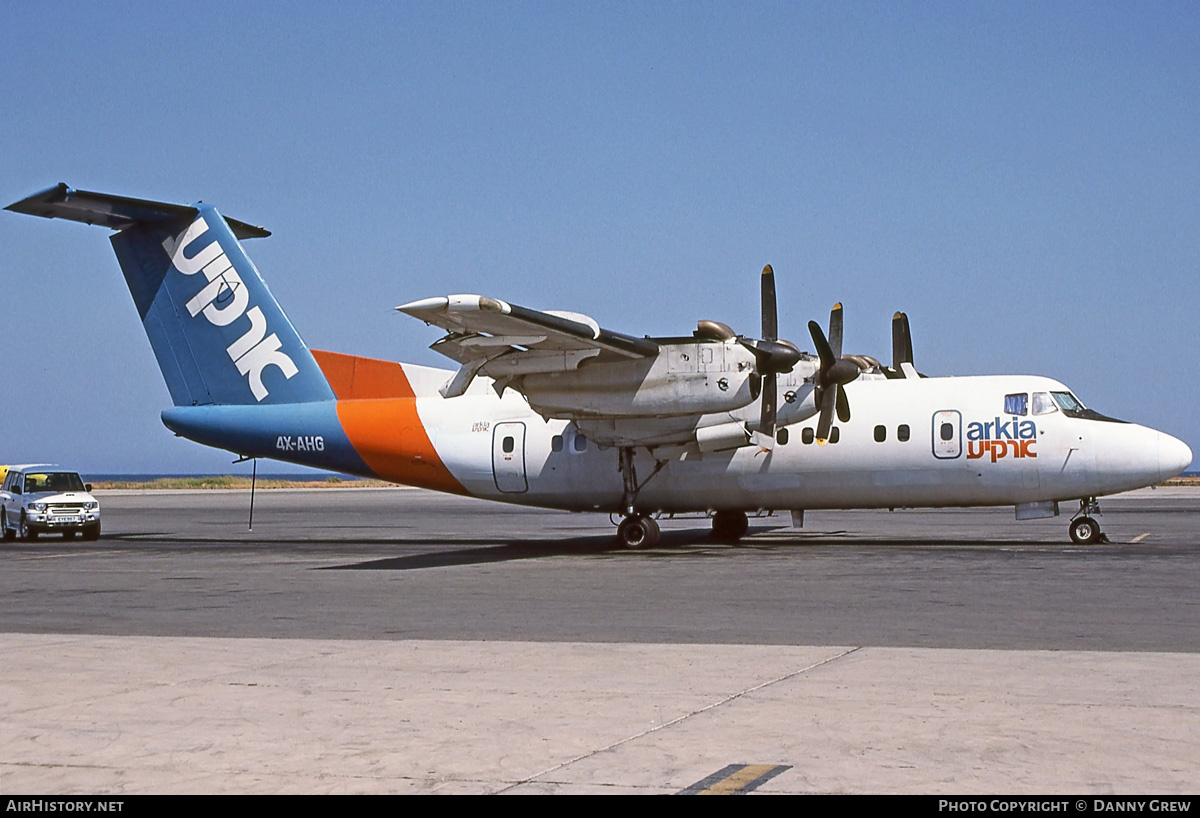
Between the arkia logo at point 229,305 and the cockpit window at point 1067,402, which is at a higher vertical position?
the arkia logo at point 229,305

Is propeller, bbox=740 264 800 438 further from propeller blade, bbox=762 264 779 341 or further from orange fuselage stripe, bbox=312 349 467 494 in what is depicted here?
orange fuselage stripe, bbox=312 349 467 494

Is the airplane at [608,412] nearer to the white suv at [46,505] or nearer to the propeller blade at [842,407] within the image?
the propeller blade at [842,407]

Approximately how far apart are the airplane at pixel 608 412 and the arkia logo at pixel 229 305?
0.03 m

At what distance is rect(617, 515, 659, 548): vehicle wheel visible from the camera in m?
23.6

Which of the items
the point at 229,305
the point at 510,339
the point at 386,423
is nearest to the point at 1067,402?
the point at 510,339

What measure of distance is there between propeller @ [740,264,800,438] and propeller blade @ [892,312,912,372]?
5.27 metres

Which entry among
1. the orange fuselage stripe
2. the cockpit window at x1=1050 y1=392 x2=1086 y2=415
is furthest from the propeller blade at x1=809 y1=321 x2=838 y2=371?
the orange fuselage stripe

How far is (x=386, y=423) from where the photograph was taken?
25172 millimetres

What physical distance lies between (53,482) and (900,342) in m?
21.3

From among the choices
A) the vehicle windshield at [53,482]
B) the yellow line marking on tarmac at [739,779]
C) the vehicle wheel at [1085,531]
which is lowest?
the yellow line marking on tarmac at [739,779]

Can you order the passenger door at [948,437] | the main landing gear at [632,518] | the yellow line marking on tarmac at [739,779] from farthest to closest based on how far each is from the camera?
the main landing gear at [632,518] < the passenger door at [948,437] < the yellow line marking on tarmac at [739,779]

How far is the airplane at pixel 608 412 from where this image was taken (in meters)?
21.6

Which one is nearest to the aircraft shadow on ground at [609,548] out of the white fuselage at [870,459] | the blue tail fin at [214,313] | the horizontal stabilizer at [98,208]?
the white fuselage at [870,459]

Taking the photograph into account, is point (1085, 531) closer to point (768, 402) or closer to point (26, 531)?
point (768, 402)
